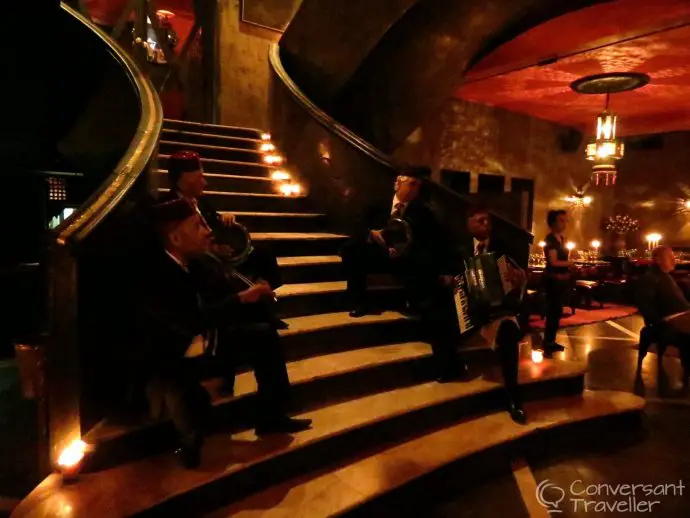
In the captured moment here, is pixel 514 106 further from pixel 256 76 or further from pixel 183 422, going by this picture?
pixel 183 422

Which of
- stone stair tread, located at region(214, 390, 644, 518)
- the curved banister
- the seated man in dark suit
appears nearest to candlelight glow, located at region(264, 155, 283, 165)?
the curved banister

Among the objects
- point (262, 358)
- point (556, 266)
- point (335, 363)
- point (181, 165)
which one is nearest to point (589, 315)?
point (556, 266)

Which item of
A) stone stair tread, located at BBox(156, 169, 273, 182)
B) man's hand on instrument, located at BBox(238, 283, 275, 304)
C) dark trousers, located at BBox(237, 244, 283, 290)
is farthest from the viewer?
stone stair tread, located at BBox(156, 169, 273, 182)

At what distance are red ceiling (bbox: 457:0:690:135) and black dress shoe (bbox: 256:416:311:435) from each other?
6103 mm

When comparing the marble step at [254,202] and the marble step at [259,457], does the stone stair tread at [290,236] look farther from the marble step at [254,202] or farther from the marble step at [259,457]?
the marble step at [259,457]

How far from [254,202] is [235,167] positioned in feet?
3.70

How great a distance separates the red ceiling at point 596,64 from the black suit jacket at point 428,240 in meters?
3.88

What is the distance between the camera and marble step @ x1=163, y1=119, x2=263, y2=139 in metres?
7.36

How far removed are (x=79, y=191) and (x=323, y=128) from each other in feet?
12.0

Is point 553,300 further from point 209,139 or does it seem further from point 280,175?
point 209,139

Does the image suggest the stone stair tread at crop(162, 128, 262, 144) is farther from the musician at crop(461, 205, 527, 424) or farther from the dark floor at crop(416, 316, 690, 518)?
the dark floor at crop(416, 316, 690, 518)

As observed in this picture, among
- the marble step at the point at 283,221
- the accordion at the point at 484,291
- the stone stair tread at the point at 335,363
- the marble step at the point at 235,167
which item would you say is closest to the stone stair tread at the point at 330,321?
the stone stair tread at the point at 335,363

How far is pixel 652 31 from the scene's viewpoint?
661 centimetres

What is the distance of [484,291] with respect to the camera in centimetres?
395
